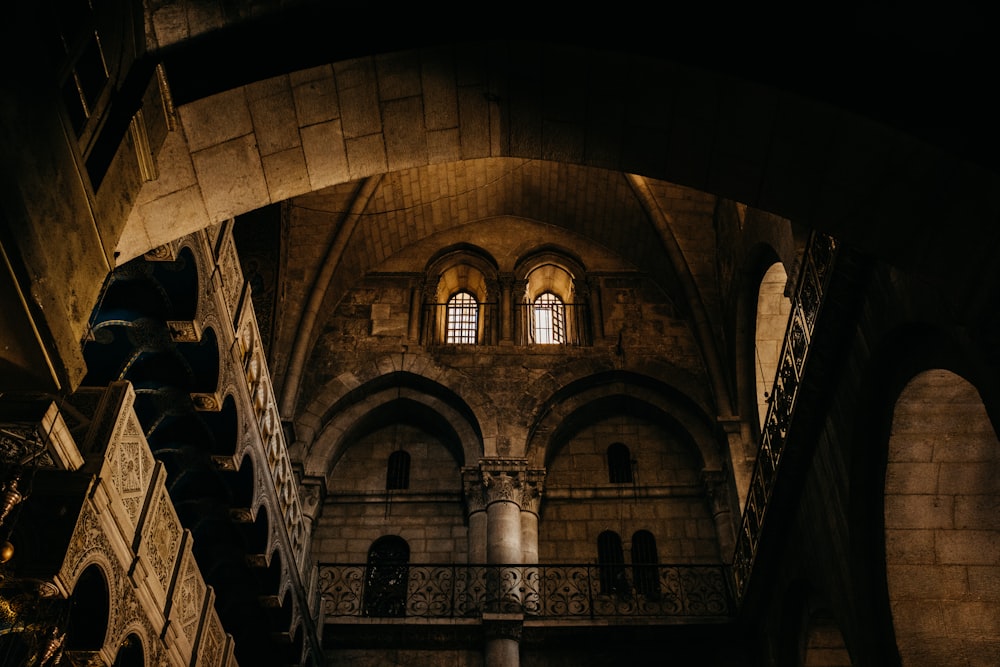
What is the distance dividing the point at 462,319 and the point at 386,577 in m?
5.51

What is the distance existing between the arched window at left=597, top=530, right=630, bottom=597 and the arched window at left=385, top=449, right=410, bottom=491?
3.58 meters

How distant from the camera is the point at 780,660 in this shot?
12156 mm

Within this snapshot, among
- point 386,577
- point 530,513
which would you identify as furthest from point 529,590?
point 386,577

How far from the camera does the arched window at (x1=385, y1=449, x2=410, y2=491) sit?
55.1ft

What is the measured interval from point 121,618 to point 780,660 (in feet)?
27.7

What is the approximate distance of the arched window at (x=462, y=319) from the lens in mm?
18547

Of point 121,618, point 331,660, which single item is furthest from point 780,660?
point 121,618

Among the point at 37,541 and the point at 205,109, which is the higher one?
the point at 205,109

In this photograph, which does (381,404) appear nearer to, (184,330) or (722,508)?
(722,508)

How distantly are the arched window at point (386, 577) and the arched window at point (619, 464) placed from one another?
12.8ft

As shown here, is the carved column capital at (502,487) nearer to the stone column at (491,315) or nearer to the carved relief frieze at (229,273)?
the stone column at (491,315)

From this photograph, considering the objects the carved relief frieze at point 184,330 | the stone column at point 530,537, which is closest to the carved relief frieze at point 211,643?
the carved relief frieze at point 184,330

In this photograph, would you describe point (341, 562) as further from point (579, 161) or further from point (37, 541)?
point (579, 161)

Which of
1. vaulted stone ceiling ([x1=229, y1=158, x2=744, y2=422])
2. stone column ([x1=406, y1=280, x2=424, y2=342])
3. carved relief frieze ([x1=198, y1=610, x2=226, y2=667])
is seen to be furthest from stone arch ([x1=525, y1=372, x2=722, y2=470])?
carved relief frieze ([x1=198, y1=610, x2=226, y2=667])
